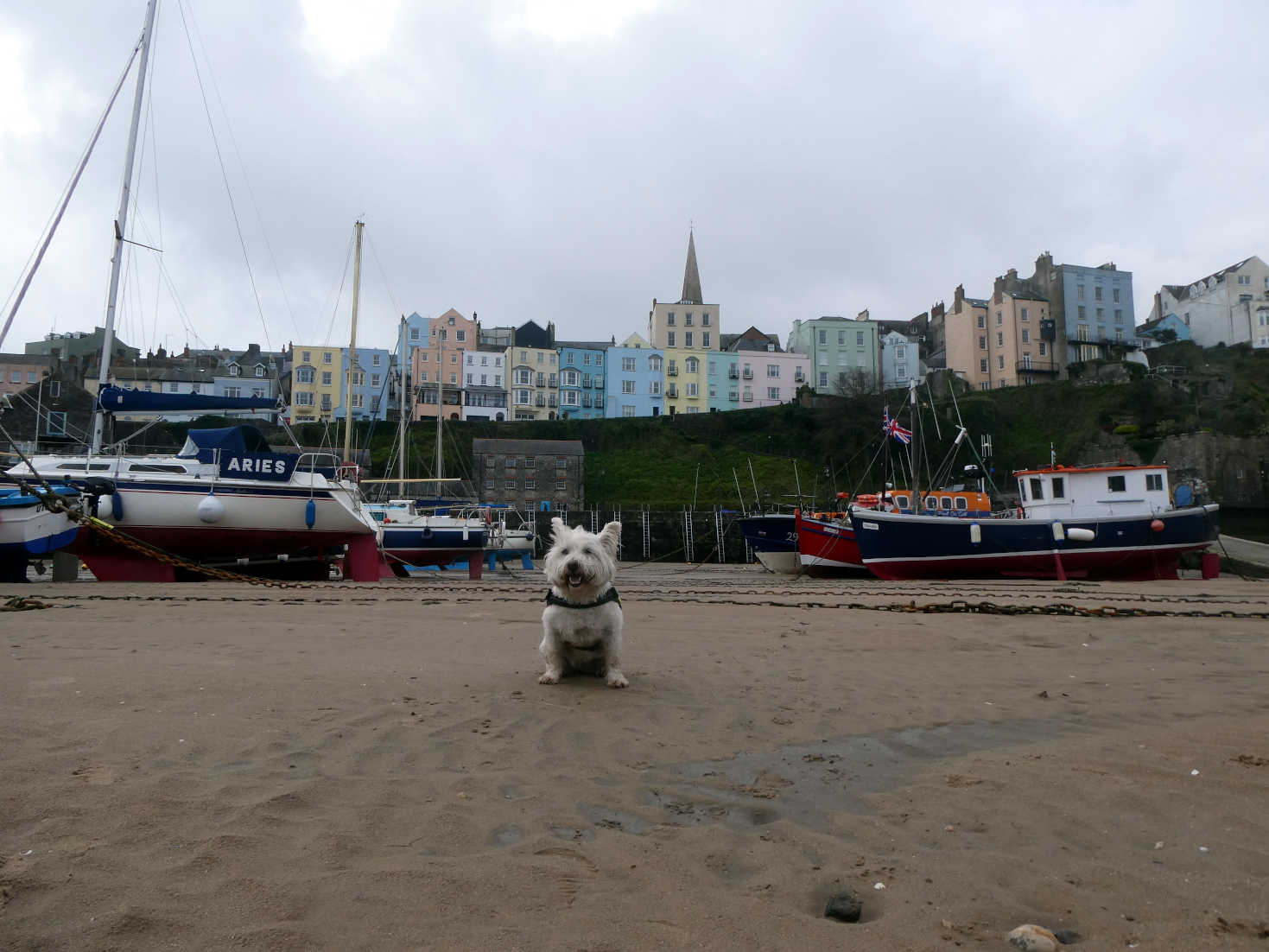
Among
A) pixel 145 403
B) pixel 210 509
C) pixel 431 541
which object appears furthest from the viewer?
pixel 431 541

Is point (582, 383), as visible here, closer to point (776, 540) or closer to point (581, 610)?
point (776, 540)

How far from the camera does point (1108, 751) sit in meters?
4.05

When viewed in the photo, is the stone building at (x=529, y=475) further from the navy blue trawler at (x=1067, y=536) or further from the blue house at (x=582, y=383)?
the navy blue trawler at (x=1067, y=536)

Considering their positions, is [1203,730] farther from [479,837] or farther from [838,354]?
[838,354]

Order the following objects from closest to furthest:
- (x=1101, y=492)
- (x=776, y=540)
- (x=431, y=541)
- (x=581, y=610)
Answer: (x=581, y=610), (x=1101, y=492), (x=431, y=541), (x=776, y=540)

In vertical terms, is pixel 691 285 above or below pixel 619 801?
above

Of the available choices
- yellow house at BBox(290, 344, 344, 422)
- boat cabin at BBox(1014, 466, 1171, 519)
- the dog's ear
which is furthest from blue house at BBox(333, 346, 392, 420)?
the dog's ear

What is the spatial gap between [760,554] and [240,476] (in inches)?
816

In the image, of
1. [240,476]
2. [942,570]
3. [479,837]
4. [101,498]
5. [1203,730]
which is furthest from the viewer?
[942,570]

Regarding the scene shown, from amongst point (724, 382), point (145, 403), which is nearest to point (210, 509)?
point (145, 403)

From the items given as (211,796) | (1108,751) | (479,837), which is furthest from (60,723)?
(1108,751)

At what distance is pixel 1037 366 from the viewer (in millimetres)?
70000

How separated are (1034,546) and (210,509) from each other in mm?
22886

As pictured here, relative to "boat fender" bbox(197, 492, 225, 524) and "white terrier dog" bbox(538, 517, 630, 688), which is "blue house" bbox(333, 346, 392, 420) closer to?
"boat fender" bbox(197, 492, 225, 524)
